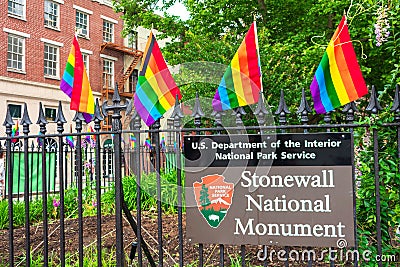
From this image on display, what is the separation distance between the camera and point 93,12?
24.7m

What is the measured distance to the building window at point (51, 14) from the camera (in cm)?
2195

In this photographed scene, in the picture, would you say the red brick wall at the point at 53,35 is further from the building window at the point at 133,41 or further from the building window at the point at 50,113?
the building window at the point at 50,113

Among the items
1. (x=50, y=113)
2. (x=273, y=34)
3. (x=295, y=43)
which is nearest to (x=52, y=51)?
(x=50, y=113)

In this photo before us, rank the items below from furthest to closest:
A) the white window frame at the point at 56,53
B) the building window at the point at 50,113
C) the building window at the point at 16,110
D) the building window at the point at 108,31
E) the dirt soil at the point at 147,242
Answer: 1. the building window at the point at 108,31
2. the white window frame at the point at 56,53
3. the building window at the point at 50,113
4. the building window at the point at 16,110
5. the dirt soil at the point at 147,242

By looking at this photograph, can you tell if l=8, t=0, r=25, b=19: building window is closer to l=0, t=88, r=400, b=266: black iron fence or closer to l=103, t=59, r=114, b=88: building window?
l=103, t=59, r=114, b=88: building window

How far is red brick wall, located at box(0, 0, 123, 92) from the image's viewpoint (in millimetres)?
19938

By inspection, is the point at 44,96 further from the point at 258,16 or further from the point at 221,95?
the point at 221,95

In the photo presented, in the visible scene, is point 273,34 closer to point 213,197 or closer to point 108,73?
point 213,197

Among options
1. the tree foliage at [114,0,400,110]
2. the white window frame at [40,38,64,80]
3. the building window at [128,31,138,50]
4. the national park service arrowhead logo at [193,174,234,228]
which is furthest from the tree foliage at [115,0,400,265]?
the building window at [128,31,138,50]

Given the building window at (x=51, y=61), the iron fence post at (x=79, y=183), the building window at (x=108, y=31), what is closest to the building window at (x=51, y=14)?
the building window at (x=51, y=61)

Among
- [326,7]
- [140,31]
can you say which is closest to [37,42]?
[140,31]

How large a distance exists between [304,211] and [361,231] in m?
0.90

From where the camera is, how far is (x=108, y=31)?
2608cm

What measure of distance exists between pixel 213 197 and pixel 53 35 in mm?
21364
